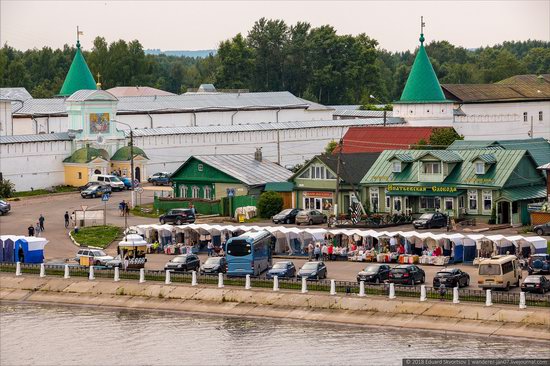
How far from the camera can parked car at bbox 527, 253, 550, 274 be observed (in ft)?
165

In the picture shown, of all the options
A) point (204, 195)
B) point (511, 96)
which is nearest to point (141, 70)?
point (511, 96)

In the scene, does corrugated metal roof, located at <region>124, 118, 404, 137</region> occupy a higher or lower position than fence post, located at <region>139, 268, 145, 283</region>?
higher

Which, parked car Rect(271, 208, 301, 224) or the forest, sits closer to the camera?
parked car Rect(271, 208, 301, 224)

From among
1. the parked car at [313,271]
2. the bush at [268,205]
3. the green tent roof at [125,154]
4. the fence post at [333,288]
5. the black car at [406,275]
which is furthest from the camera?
the green tent roof at [125,154]

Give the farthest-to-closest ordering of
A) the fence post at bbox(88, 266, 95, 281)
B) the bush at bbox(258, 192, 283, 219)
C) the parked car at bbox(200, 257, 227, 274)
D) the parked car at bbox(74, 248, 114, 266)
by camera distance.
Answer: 1. the bush at bbox(258, 192, 283, 219)
2. the parked car at bbox(74, 248, 114, 266)
3. the fence post at bbox(88, 266, 95, 281)
4. the parked car at bbox(200, 257, 227, 274)

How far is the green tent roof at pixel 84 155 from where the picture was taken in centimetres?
8650

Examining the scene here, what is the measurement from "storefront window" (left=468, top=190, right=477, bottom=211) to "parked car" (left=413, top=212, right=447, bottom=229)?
1786 mm

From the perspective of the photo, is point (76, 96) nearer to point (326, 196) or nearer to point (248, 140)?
point (248, 140)

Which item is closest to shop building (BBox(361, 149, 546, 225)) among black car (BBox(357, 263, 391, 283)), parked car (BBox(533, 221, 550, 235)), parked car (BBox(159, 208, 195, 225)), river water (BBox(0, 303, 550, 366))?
parked car (BBox(533, 221, 550, 235))

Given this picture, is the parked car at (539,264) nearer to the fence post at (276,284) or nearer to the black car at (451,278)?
the black car at (451,278)

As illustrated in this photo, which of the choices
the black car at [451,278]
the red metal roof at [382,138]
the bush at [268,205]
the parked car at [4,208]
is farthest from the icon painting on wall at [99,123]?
the black car at [451,278]

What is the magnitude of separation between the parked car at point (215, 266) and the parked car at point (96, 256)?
4.55 m

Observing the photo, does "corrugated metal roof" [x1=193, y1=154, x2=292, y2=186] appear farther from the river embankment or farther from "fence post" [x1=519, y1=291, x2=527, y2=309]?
"fence post" [x1=519, y1=291, x2=527, y2=309]

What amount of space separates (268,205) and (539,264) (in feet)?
69.5
